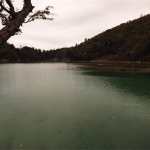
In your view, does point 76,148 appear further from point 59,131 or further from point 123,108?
point 123,108

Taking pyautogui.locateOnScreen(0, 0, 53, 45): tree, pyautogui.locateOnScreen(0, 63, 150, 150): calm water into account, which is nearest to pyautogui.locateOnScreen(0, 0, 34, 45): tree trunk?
pyautogui.locateOnScreen(0, 0, 53, 45): tree

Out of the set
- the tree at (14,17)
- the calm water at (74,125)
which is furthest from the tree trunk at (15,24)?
the calm water at (74,125)

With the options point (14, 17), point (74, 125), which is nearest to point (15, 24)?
point (14, 17)

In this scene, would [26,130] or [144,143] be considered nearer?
[144,143]

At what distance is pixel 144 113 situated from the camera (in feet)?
48.3

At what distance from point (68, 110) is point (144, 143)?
832 cm

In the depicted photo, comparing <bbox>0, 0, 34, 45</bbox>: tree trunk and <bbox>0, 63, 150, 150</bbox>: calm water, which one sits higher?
<bbox>0, 0, 34, 45</bbox>: tree trunk

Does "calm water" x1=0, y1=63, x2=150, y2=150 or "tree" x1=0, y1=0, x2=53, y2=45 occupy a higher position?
"tree" x1=0, y1=0, x2=53, y2=45

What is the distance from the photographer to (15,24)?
272 inches

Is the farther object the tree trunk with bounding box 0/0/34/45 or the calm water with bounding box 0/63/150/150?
the calm water with bounding box 0/63/150/150

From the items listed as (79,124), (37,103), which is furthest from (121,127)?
(37,103)

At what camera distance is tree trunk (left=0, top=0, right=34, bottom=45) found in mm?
6366

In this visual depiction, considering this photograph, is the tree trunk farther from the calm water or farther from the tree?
the calm water

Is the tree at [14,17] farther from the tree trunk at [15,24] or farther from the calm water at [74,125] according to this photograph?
the calm water at [74,125]
